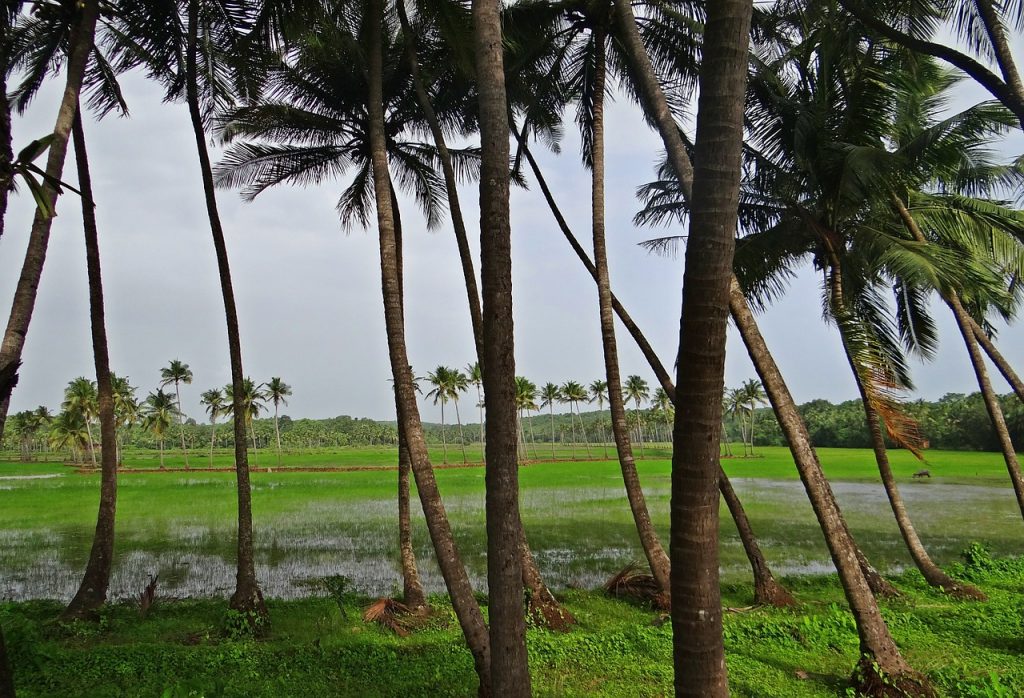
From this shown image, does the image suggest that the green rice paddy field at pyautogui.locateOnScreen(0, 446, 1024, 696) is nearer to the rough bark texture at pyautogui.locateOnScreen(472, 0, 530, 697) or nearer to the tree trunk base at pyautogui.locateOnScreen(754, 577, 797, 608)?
the tree trunk base at pyautogui.locateOnScreen(754, 577, 797, 608)

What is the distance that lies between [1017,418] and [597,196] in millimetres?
47158

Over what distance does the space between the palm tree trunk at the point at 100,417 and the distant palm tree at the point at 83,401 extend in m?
52.2

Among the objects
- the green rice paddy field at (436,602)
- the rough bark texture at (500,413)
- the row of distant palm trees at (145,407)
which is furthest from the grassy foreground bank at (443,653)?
the row of distant palm trees at (145,407)

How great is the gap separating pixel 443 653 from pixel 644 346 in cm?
646

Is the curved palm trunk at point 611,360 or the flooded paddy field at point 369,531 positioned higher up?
the curved palm trunk at point 611,360

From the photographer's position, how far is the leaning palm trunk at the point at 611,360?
994 cm

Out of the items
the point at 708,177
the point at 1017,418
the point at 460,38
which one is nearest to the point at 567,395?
the point at 1017,418

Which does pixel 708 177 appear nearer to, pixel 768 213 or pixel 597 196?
pixel 597 196

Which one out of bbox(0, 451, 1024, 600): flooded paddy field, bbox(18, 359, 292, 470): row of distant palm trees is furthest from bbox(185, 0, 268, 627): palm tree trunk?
bbox(18, 359, 292, 470): row of distant palm trees

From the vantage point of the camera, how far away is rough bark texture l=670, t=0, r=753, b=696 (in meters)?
2.91

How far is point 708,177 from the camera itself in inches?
121

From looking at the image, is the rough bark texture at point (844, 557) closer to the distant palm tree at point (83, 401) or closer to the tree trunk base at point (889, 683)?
the tree trunk base at point (889, 683)

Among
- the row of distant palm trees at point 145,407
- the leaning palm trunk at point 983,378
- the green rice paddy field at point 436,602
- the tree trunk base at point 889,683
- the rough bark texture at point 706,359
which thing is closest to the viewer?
the rough bark texture at point 706,359

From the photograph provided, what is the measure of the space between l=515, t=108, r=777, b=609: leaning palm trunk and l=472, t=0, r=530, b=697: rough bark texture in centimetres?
567
